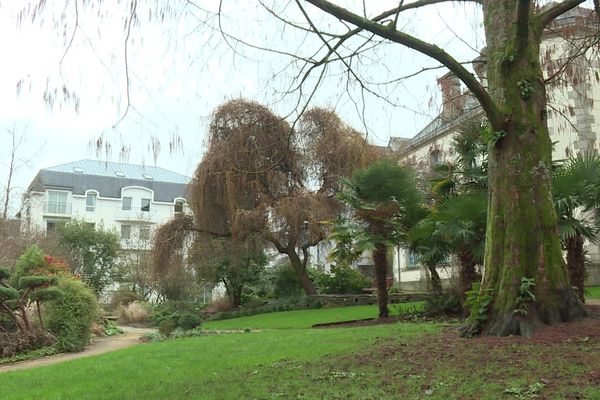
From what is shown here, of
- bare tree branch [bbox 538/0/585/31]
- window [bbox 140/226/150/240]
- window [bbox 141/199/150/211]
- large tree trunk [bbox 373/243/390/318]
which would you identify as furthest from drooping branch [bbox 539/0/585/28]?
window [bbox 141/199/150/211]

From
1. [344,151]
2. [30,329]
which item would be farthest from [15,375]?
[344,151]

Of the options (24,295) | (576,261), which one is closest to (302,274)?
(24,295)

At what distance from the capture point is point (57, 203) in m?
53.1

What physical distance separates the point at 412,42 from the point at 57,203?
52.7 metres

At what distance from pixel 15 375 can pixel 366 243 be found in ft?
29.6

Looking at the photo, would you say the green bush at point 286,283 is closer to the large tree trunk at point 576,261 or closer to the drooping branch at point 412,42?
the large tree trunk at point 576,261

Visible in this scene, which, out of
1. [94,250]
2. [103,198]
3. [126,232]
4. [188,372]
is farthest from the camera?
[103,198]

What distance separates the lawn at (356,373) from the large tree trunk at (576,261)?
549 cm

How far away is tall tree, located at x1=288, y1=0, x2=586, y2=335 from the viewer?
7082 millimetres

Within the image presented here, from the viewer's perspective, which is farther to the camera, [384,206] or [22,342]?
[384,206]

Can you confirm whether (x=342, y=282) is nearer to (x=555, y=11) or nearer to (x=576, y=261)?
(x=576, y=261)

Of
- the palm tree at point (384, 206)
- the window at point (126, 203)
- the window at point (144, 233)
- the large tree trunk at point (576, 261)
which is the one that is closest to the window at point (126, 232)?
the window at point (144, 233)

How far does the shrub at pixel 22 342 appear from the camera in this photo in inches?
500

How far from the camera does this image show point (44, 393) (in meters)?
6.50
